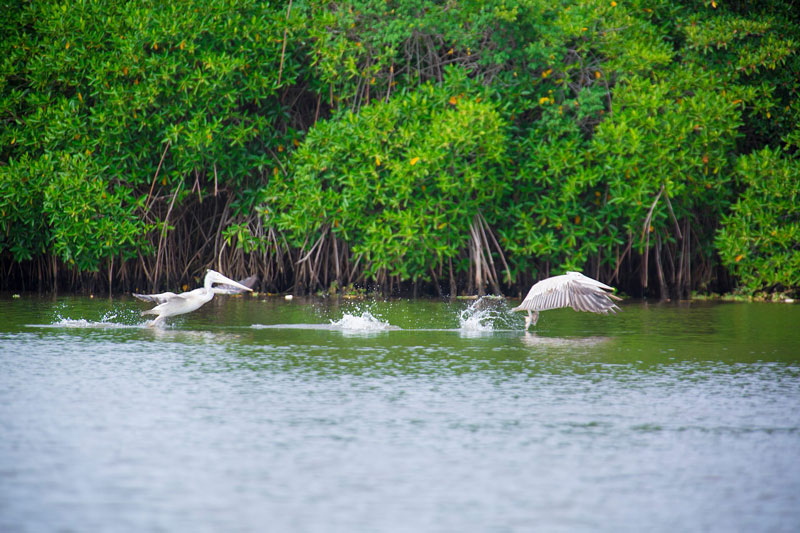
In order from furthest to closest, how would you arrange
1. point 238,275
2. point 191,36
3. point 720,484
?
point 238,275 < point 191,36 < point 720,484

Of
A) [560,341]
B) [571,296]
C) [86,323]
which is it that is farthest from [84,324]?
[571,296]

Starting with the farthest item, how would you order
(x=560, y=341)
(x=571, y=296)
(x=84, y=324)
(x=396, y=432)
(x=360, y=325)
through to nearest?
(x=360, y=325) → (x=84, y=324) → (x=571, y=296) → (x=560, y=341) → (x=396, y=432)

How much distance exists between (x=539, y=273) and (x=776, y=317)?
613 cm

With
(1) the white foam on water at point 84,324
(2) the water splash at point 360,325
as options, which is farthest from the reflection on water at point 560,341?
(1) the white foam on water at point 84,324

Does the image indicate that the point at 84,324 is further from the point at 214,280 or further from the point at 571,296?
the point at 571,296

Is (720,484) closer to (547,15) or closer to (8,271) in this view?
(547,15)

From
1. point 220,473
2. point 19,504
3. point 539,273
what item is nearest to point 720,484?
point 220,473

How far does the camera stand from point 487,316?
53.2 ft

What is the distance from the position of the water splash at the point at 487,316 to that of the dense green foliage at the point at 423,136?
2.89ft

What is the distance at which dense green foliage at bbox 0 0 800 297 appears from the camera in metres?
20.1

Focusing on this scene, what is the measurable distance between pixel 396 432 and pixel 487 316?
8.95m

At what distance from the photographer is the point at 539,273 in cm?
2184

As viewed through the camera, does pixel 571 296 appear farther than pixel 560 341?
Yes

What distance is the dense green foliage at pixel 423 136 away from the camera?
65.9 ft
